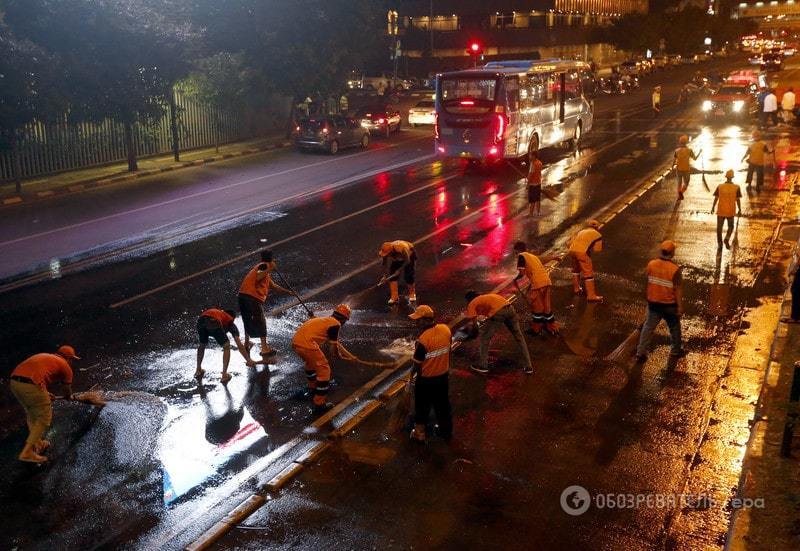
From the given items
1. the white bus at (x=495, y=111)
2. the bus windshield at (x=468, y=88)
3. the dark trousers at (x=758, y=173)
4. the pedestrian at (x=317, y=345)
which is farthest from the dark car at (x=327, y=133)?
the pedestrian at (x=317, y=345)

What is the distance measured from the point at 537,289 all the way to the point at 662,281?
5.99 ft

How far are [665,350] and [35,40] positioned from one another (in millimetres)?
23486

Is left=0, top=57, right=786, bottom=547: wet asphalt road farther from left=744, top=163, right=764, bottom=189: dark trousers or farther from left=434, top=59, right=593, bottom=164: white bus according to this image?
left=434, top=59, right=593, bottom=164: white bus

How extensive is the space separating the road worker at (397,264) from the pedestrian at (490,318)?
9.27 ft

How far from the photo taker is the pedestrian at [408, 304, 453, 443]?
8.88m

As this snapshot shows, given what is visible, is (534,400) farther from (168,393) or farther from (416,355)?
(168,393)

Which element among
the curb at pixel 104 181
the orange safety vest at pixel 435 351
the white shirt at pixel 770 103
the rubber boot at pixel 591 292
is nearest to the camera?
the orange safety vest at pixel 435 351

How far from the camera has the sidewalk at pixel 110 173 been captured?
25.9 m

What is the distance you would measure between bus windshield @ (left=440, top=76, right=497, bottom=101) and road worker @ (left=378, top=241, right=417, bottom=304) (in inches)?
554

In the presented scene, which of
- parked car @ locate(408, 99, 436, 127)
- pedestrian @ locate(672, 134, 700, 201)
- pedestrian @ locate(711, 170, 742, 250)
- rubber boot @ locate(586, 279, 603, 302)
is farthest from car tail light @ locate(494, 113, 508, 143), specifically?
parked car @ locate(408, 99, 436, 127)

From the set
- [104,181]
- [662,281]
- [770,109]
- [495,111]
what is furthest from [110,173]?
[770,109]

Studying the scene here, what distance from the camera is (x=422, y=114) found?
43.6m

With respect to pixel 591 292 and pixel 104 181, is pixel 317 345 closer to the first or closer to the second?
pixel 591 292

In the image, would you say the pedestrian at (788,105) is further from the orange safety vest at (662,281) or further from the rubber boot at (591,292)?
the orange safety vest at (662,281)
